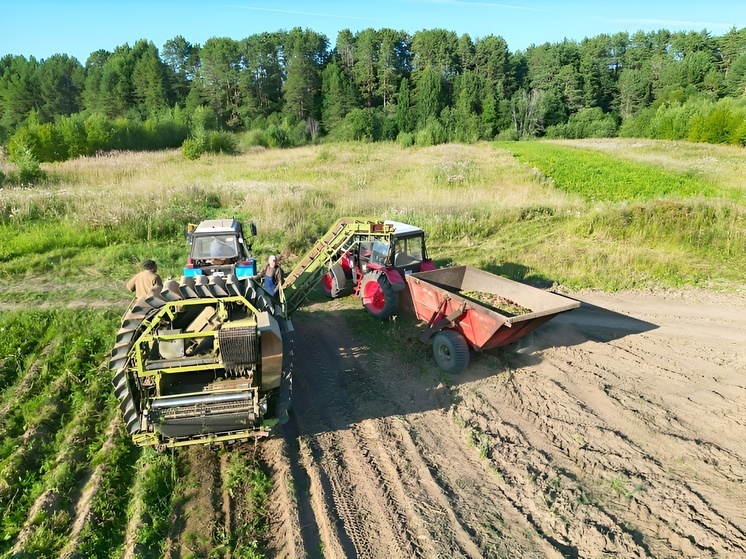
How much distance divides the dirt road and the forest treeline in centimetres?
3848

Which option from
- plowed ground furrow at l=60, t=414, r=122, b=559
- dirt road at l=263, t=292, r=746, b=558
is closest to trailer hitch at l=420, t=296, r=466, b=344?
dirt road at l=263, t=292, r=746, b=558

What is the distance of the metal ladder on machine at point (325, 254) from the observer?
31.3 ft

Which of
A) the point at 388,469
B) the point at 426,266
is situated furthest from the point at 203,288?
the point at 426,266

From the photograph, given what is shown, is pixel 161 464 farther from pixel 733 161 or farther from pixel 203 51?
pixel 203 51

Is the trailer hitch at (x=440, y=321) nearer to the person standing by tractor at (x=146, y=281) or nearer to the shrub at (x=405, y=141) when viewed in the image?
the person standing by tractor at (x=146, y=281)

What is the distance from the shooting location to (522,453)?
586 cm

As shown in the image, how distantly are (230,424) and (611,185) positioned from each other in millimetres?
24672

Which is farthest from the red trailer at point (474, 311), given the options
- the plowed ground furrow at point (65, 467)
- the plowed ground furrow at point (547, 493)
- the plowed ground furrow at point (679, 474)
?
the plowed ground furrow at point (65, 467)

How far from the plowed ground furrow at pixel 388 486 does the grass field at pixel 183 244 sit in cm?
128

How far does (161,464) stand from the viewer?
5.43m

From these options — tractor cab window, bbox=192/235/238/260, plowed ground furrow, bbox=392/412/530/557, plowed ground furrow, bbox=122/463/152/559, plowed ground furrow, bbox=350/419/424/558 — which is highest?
tractor cab window, bbox=192/235/238/260

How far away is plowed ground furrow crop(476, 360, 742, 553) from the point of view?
15.5 ft

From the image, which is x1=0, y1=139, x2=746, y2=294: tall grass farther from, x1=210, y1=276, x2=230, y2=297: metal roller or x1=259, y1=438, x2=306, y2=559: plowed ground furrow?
x1=259, y1=438, x2=306, y2=559: plowed ground furrow

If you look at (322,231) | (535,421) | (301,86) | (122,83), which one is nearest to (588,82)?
(301,86)
